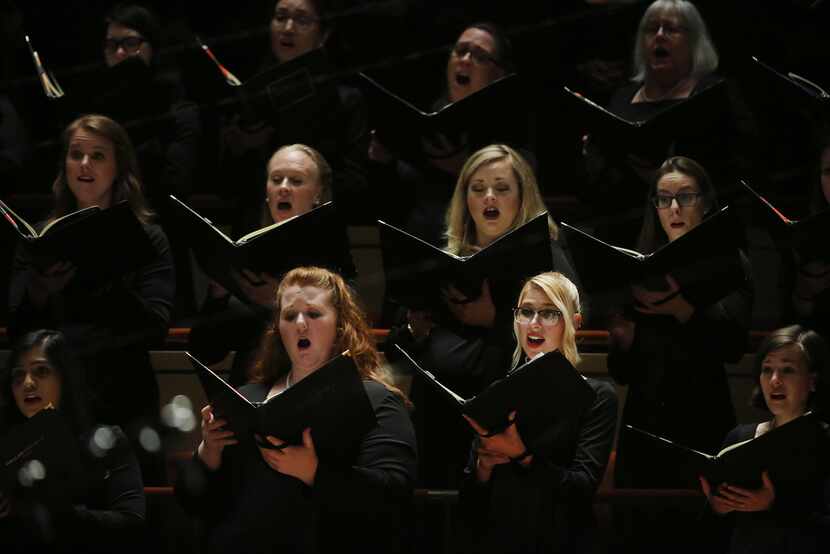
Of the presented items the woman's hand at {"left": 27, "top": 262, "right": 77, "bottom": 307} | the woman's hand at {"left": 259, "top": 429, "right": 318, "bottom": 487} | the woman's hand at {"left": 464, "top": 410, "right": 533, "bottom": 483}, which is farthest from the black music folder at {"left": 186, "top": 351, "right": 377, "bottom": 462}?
the woman's hand at {"left": 27, "top": 262, "right": 77, "bottom": 307}

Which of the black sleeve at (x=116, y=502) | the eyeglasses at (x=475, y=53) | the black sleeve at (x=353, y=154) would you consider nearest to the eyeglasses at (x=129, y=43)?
the black sleeve at (x=353, y=154)

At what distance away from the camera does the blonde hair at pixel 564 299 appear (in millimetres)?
2064

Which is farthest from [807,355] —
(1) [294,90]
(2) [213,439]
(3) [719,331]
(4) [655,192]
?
(1) [294,90]

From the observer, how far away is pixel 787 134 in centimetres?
289

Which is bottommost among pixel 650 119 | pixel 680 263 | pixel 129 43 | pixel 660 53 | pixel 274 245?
pixel 680 263

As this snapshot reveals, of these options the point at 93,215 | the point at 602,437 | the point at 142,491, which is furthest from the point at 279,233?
the point at 602,437

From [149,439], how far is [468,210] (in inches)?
26.2

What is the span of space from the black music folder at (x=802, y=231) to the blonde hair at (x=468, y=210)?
34 centimetres

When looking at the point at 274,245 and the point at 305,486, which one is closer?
the point at 305,486

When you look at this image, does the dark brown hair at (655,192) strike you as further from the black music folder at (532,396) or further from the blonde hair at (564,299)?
the black music folder at (532,396)

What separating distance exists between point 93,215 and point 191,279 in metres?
0.62

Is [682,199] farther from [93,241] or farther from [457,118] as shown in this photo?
[93,241]

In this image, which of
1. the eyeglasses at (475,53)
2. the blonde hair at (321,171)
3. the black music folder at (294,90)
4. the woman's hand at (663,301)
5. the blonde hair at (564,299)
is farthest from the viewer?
the eyeglasses at (475,53)

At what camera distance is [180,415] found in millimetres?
2467
